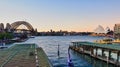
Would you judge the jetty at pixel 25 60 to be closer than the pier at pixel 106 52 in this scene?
Yes

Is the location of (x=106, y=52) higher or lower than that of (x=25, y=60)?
higher

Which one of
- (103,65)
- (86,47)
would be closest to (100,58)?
(103,65)

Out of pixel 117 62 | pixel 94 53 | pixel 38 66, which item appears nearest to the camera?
pixel 38 66

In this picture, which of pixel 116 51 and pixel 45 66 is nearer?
pixel 45 66

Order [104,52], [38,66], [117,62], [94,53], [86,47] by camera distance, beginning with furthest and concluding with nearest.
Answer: [86,47] → [94,53] → [104,52] → [117,62] → [38,66]

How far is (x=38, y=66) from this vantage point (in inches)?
1959

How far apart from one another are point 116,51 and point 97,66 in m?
7.27

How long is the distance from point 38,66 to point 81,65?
25753 millimetres

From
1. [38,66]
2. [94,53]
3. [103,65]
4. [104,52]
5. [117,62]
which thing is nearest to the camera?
[38,66]

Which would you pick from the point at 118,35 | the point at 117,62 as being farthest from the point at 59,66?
the point at 118,35

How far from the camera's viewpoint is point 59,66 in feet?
234

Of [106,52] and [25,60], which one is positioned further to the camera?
[106,52]

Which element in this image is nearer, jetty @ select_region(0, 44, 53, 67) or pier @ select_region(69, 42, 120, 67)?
jetty @ select_region(0, 44, 53, 67)

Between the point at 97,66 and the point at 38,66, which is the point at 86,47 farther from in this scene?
the point at 38,66
